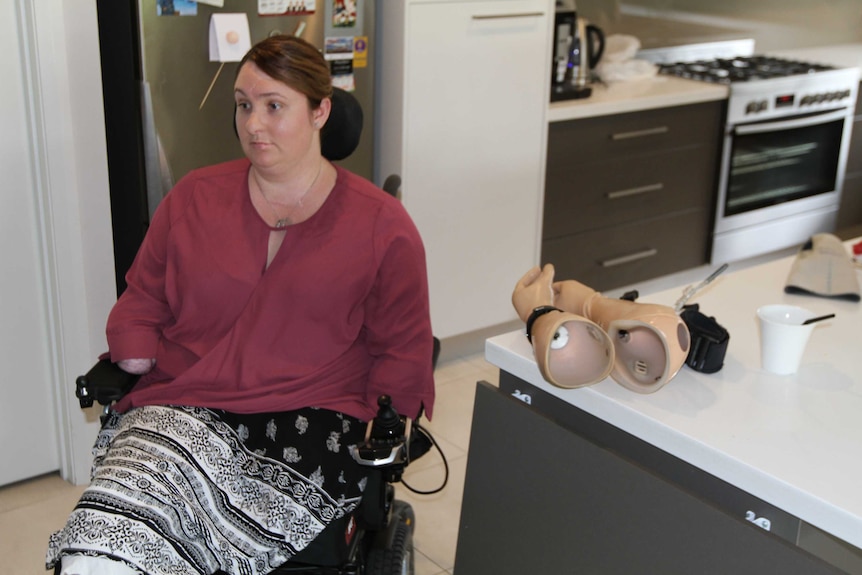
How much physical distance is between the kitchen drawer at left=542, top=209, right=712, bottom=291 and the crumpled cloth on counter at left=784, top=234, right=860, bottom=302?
168 cm

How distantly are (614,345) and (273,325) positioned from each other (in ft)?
2.23

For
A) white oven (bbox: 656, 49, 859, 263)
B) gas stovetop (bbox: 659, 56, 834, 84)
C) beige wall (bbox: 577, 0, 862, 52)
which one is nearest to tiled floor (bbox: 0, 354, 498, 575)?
white oven (bbox: 656, 49, 859, 263)

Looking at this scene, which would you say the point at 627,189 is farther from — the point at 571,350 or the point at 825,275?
the point at 571,350

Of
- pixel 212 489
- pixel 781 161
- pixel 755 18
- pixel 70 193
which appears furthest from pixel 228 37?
pixel 755 18

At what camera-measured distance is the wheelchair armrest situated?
1775mm

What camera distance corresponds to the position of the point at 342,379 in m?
1.88

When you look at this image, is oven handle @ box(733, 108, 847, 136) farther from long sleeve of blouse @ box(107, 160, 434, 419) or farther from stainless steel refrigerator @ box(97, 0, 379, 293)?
long sleeve of blouse @ box(107, 160, 434, 419)

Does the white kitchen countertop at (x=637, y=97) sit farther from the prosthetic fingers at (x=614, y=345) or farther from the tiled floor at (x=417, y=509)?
the prosthetic fingers at (x=614, y=345)

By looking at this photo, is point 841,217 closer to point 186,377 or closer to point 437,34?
point 437,34

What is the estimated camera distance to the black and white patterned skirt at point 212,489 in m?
1.52

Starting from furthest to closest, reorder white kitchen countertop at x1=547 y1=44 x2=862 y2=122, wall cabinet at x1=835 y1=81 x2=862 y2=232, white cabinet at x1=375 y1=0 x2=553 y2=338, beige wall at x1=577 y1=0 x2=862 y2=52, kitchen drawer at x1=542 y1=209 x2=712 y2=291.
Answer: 1. wall cabinet at x1=835 y1=81 x2=862 y2=232
2. beige wall at x1=577 y1=0 x2=862 y2=52
3. kitchen drawer at x1=542 y1=209 x2=712 y2=291
4. white kitchen countertop at x1=547 y1=44 x2=862 y2=122
5. white cabinet at x1=375 y1=0 x2=553 y2=338

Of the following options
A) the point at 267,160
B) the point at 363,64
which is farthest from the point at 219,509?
the point at 363,64

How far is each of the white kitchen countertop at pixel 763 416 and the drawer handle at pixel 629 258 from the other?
1982 mm

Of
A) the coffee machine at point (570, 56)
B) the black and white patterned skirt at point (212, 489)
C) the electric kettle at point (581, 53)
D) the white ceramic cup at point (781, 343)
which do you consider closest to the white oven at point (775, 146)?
the electric kettle at point (581, 53)
